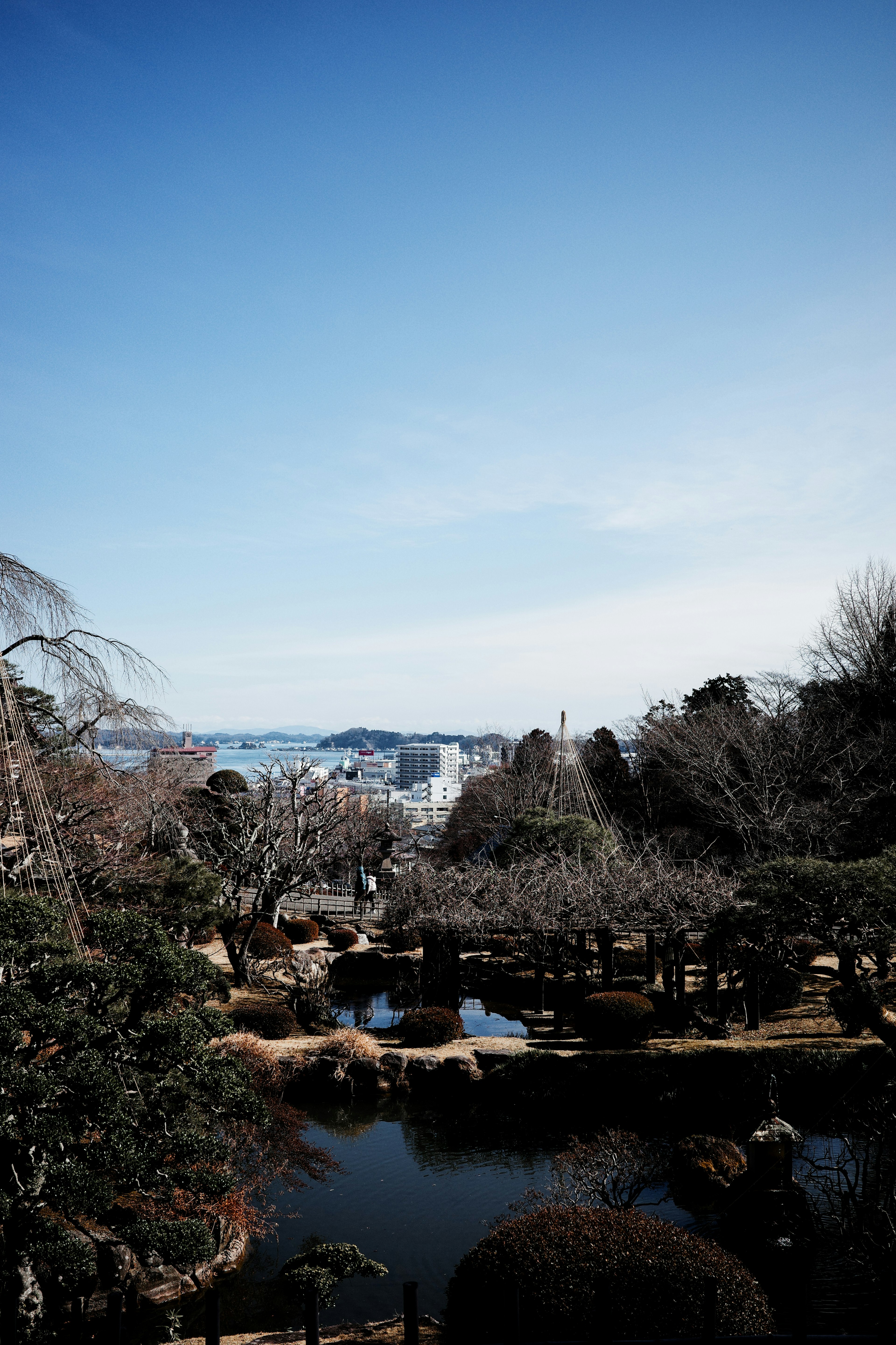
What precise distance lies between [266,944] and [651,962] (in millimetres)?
10793

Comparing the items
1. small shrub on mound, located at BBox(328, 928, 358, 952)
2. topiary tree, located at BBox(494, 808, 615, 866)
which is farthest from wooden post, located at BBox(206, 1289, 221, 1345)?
small shrub on mound, located at BBox(328, 928, 358, 952)

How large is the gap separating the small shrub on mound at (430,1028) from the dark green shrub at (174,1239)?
1117cm

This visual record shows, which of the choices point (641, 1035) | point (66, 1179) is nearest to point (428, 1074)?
point (641, 1035)

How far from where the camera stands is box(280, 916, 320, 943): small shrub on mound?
29.5 metres

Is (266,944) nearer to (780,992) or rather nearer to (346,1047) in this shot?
(346,1047)

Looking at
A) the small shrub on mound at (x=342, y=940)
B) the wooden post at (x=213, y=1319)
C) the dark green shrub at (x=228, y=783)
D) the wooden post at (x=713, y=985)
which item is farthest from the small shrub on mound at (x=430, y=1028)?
the dark green shrub at (x=228, y=783)

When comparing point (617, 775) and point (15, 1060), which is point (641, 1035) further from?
point (617, 775)

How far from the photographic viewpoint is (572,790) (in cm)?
3512

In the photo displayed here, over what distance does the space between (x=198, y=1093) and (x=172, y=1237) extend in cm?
104

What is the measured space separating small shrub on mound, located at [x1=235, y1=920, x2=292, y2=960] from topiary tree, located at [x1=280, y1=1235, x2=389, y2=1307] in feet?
48.0

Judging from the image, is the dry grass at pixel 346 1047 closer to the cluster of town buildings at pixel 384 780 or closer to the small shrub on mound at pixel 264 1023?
the small shrub on mound at pixel 264 1023

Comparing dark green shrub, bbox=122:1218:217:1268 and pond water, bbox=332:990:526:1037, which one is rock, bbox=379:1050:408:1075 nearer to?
pond water, bbox=332:990:526:1037

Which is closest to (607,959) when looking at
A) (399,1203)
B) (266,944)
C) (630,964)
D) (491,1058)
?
(491,1058)

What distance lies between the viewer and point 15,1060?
627 cm
